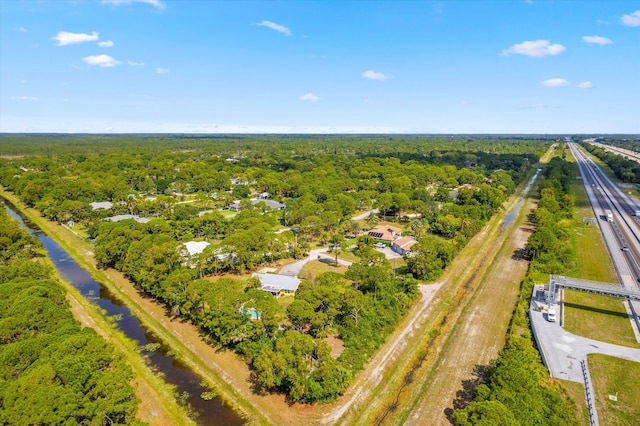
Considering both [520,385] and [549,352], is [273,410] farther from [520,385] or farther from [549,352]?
[549,352]

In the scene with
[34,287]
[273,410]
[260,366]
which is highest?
[34,287]

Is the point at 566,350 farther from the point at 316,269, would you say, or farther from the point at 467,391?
the point at 316,269

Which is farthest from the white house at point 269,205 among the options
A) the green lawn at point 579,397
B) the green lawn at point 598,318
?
the green lawn at point 579,397

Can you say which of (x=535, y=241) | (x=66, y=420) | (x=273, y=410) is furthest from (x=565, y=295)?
(x=66, y=420)

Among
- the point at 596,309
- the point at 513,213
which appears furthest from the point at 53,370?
the point at 513,213

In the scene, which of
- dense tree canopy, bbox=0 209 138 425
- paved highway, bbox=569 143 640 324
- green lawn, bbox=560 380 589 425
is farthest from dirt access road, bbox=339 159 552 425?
dense tree canopy, bbox=0 209 138 425

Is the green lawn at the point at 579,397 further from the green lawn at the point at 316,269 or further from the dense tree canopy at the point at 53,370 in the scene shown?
the dense tree canopy at the point at 53,370

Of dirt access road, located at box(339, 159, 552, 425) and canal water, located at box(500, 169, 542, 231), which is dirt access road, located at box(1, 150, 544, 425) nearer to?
dirt access road, located at box(339, 159, 552, 425)
